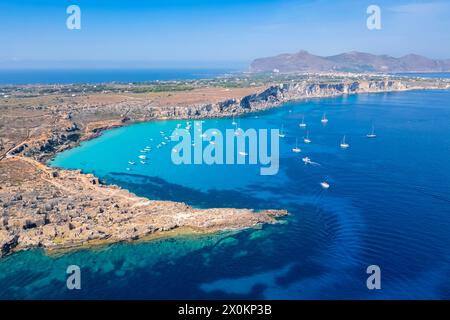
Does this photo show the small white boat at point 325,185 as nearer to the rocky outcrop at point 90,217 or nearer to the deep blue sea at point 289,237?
the deep blue sea at point 289,237

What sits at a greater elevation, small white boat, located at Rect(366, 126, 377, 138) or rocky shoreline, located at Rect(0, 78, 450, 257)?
small white boat, located at Rect(366, 126, 377, 138)

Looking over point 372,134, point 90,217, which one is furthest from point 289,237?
point 372,134

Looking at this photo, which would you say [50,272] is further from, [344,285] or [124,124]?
[124,124]

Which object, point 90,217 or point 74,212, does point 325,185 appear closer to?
point 90,217

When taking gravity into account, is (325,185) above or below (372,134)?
below

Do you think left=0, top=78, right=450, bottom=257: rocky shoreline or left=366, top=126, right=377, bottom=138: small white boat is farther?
left=366, top=126, right=377, bottom=138: small white boat

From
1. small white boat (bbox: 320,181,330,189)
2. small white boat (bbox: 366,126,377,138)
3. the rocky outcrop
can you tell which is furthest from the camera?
small white boat (bbox: 366,126,377,138)

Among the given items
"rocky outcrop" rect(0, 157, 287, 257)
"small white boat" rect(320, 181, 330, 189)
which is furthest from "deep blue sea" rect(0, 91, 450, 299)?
"rocky outcrop" rect(0, 157, 287, 257)

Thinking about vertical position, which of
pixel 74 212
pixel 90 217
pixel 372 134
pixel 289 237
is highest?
pixel 372 134

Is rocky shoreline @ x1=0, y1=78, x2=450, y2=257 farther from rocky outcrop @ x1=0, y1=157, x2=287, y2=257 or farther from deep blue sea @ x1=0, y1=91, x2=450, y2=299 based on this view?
deep blue sea @ x1=0, y1=91, x2=450, y2=299

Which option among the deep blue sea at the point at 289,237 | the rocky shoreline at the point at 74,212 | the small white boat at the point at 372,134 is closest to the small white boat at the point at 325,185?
the deep blue sea at the point at 289,237
